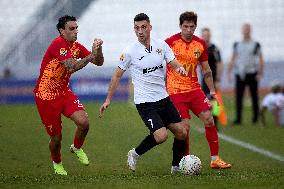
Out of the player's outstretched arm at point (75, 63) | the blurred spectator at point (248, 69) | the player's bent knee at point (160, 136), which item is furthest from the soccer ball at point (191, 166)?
the blurred spectator at point (248, 69)

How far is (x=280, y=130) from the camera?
18172 mm

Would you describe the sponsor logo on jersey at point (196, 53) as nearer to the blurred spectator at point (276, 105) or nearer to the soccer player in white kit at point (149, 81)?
the soccer player in white kit at point (149, 81)

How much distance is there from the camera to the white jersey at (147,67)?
35.7 ft

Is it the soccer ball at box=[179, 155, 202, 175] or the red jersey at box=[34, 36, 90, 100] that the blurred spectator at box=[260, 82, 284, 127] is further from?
the red jersey at box=[34, 36, 90, 100]

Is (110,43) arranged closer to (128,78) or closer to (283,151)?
(128,78)

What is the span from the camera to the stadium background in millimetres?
27891

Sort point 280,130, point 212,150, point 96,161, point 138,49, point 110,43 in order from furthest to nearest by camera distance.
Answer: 1. point 110,43
2. point 280,130
3. point 96,161
4. point 212,150
5. point 138,49

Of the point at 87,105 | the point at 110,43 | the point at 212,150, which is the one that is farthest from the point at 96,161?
the point at 110,43

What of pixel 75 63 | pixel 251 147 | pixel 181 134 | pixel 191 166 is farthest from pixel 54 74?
pixel 251 147

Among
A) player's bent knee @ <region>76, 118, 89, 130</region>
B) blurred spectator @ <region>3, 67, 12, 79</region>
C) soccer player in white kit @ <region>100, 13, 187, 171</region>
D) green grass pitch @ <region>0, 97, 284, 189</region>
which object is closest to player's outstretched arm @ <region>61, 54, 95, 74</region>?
soccer player in white kit @ <region>100, 13, 187, 171</region>

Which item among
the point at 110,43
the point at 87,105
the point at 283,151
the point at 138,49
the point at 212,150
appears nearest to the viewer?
the point at 138,49

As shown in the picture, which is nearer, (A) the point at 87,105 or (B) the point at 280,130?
(B) the point at 280,130

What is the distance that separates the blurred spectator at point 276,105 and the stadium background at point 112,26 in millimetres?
7607

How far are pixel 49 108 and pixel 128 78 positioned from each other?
1536 centimetres
